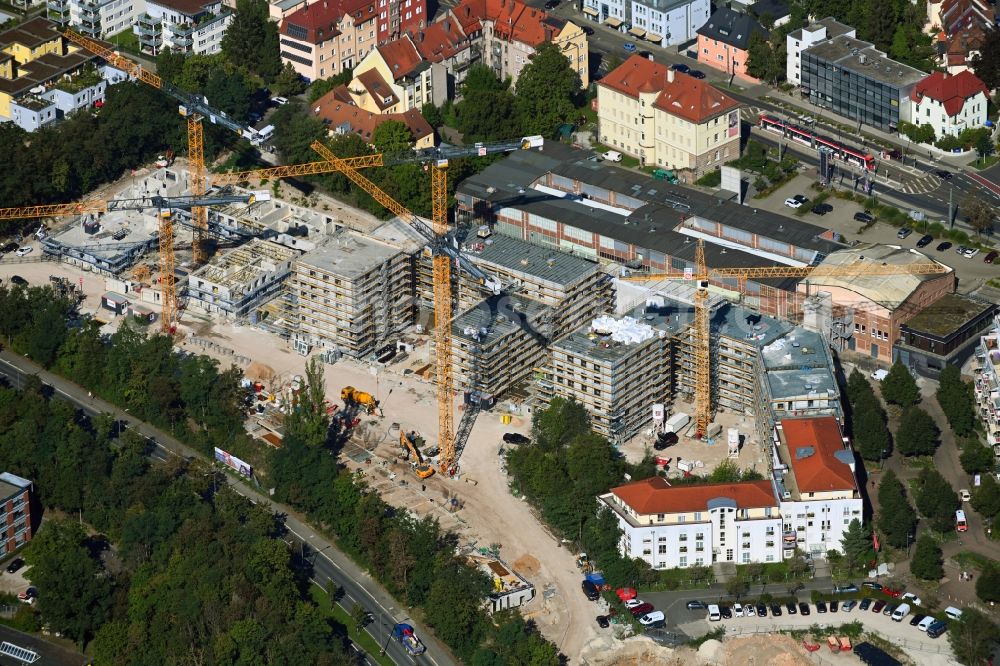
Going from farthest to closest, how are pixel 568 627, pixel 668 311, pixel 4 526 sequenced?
pixel 668 311
pixel 4 526
pixel 568 627

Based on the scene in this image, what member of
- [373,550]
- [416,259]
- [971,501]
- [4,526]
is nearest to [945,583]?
[971,501]

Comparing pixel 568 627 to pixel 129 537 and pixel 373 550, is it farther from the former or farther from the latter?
pixel 129 537

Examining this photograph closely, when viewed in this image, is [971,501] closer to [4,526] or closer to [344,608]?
[344,608]

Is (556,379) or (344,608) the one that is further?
(556,379)

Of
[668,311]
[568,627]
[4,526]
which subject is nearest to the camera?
[568,627]

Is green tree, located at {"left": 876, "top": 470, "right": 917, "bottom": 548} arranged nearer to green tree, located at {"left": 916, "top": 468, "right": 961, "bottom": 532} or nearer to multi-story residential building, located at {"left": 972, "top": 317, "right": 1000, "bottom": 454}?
green tree, located at {"left": 916, "top": 468, "right": 961, "bottom": 532}

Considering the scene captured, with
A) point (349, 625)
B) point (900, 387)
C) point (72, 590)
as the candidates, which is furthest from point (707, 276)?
point (72, 590)
